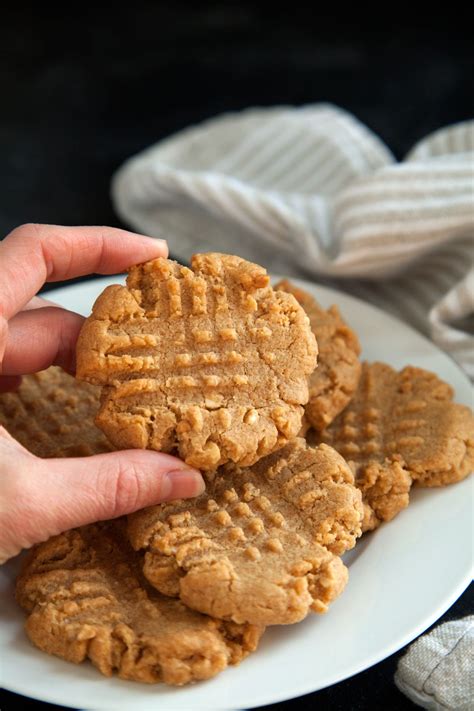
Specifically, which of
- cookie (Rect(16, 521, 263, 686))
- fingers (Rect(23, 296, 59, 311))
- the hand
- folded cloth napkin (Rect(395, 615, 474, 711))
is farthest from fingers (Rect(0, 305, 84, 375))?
folded cloth napkin (Rect(395, 615, 474, 711))

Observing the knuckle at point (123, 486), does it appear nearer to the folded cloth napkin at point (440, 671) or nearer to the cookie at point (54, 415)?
the cookie at point (54, 415)

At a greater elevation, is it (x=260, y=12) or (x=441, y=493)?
(x=260, y=12)

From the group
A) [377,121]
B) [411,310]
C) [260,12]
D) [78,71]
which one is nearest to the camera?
[411,310]

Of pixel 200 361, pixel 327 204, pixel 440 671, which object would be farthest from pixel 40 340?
pixel 327 204

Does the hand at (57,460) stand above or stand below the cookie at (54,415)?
above

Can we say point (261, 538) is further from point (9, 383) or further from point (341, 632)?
point (9, 383)

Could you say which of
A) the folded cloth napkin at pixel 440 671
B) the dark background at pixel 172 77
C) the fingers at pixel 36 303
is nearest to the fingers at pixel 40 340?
the fingers at pixel 36 303

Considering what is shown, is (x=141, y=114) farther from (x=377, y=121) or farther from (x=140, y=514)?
(x=140, y=514)

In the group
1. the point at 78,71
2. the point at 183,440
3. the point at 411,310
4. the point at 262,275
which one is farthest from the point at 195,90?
the point at 183,440
